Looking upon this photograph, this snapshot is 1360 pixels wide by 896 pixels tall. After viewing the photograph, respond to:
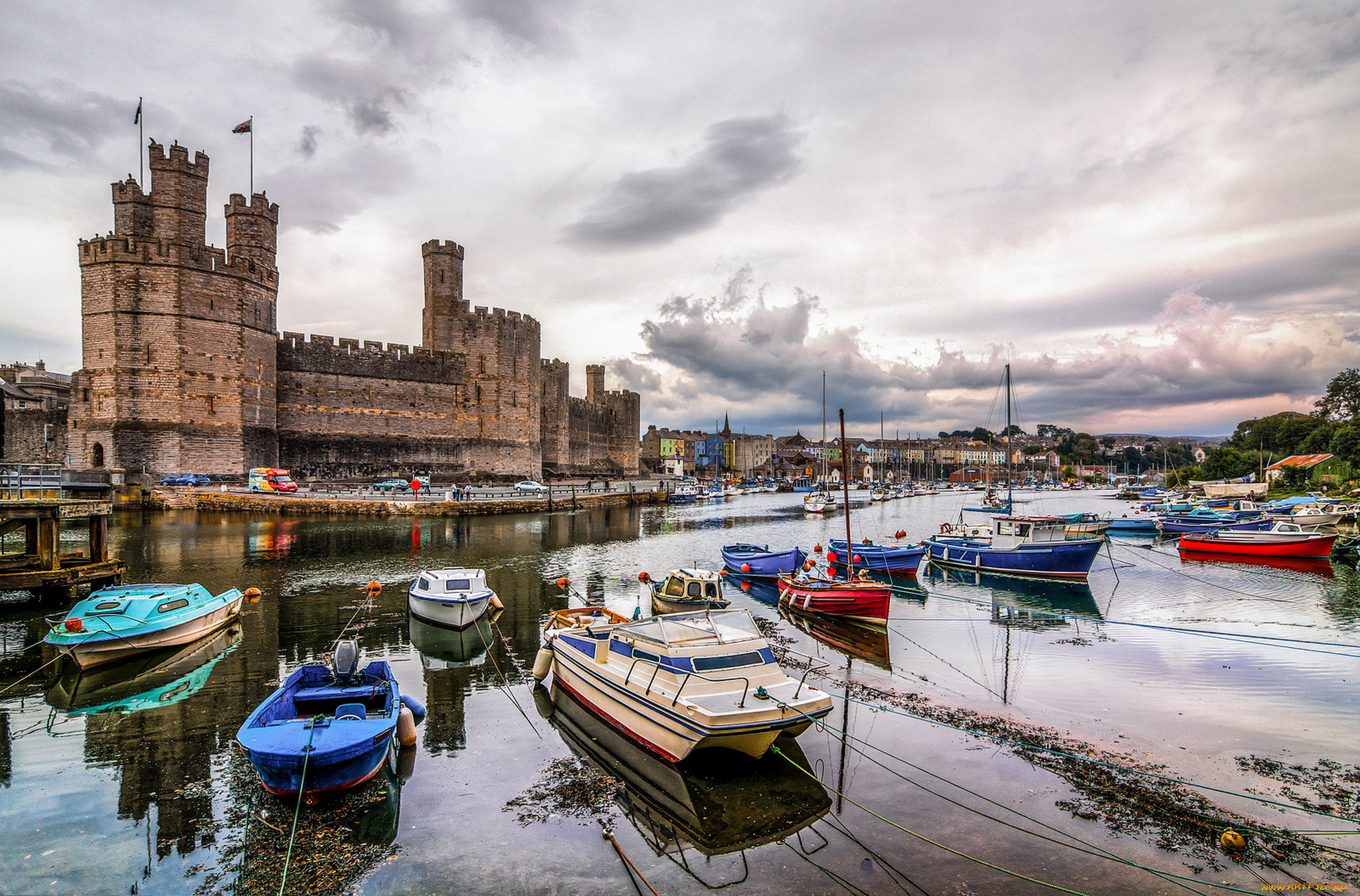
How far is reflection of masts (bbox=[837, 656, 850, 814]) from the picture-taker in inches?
284

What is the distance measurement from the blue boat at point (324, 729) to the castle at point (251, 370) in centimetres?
3884

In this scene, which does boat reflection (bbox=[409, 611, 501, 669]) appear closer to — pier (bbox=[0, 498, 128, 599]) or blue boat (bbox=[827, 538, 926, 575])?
pier (bbox=[0, 498, 128, 599])

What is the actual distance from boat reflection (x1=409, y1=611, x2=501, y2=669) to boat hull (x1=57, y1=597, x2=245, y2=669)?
3.76 m

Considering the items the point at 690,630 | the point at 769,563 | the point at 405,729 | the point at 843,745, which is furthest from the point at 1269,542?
the point at 405,729

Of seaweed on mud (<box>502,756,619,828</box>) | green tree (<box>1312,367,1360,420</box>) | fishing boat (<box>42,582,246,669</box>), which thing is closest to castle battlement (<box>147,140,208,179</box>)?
fishing boat (<box>42,582,246,669</box>)

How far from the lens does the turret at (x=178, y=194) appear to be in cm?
3675

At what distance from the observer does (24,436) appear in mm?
41469

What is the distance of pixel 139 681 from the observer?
35.0ft

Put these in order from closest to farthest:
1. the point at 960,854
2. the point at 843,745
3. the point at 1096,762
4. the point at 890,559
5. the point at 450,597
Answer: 1. the point at 960,854
2. the point at 1096,762
3. the point at 843,745
4. the point at 450,597
5. the point at 890,559

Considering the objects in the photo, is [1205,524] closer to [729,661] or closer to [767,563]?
[767,563]

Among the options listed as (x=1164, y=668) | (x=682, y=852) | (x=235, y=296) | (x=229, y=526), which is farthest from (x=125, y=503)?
(x=1164, y=668)

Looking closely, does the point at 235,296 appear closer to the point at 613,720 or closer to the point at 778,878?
the point at 613,720

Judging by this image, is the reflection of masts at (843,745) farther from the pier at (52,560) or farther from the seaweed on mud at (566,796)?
the pier at (52,560)

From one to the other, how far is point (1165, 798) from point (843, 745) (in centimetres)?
340
